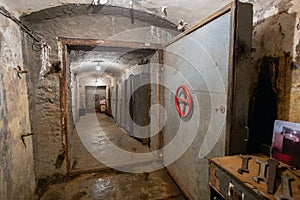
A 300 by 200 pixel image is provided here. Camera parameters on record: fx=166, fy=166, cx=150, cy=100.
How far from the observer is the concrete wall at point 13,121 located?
1.31m

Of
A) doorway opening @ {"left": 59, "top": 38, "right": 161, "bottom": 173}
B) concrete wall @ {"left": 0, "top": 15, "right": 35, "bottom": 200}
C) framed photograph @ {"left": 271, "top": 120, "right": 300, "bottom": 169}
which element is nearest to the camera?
framed photograph @ {"left": 271, "top": 120, "right": 300, "bottom": 169}

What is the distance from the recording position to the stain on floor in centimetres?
193

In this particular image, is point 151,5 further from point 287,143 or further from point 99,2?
point 287,143

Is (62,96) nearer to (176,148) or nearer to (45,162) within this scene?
(45,162)

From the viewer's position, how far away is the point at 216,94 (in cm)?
128

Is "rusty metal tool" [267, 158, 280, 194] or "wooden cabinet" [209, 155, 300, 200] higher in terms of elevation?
"rusty metal tool" [267, 158, 280, 194]

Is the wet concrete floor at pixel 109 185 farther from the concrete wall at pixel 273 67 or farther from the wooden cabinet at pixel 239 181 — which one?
the concrete wall at pixel 273 67

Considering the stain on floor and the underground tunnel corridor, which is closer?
the underground tunnel corridor

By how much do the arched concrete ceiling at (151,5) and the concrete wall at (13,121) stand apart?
20cm

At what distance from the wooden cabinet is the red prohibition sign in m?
0.67

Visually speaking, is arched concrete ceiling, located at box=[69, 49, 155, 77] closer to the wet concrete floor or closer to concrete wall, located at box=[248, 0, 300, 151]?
concrete wall, located at box=[248, 0, 300, 151]

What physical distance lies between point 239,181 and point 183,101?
1.03 metres

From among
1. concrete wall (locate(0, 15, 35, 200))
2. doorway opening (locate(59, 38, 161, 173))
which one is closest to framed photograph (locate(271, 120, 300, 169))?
doorway opening (locate(59, 38, 161, 173))

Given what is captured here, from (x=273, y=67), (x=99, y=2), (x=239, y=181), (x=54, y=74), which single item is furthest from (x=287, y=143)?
(x=54, y=74)
